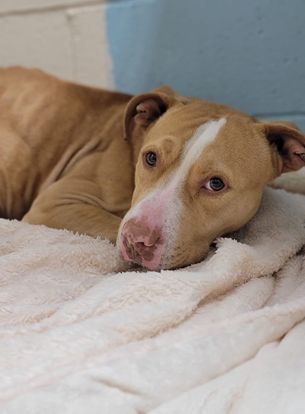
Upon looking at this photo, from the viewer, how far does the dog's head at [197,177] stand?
180 cm

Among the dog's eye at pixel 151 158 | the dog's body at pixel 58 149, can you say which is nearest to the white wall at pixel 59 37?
the dog's body at pixel 58 149

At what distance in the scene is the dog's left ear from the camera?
2.03 metres

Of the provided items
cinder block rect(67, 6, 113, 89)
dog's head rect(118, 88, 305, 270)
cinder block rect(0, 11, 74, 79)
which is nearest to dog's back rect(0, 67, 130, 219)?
dog's head rect(118, 88, 305, 270)

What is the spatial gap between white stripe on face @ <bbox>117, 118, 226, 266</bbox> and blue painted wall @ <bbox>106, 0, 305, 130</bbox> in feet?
3.06

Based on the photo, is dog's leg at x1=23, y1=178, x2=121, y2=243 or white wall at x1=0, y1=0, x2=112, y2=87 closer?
dog's leg at x1=23, y1=178, x2=121, y2=243

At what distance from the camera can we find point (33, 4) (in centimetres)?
337

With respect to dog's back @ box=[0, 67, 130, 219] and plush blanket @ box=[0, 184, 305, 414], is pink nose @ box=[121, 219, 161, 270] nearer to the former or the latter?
plush blanket @ box=[0, 184, 305, 414]

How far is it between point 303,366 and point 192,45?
2.01m

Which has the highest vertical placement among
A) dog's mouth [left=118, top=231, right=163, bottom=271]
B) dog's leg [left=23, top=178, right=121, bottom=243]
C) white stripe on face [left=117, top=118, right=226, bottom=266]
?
white stripe on face [left=117, top=118, right=226, bottom=266]

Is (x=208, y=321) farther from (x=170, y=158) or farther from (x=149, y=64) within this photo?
(x=149, y=64)

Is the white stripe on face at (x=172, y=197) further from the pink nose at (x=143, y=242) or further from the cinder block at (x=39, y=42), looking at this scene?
the cinder block at (x=39, y=42)

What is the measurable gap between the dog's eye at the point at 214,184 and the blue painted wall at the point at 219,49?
111cm

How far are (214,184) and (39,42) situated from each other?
6.33 feet

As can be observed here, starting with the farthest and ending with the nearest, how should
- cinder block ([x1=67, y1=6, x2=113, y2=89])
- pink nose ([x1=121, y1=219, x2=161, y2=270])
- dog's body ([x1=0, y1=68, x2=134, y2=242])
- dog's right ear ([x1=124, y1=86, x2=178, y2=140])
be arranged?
cinder block ([x1=67, y1=6, x2=113, y2=89])
dog's body ([x1=0, y1=68, x2=134, y2=242])
dog's right ear ([x1=124, y1=86, x2=178, y2=140])
pink nose ([x1=121, y1=219, x2=161, y2=270])
